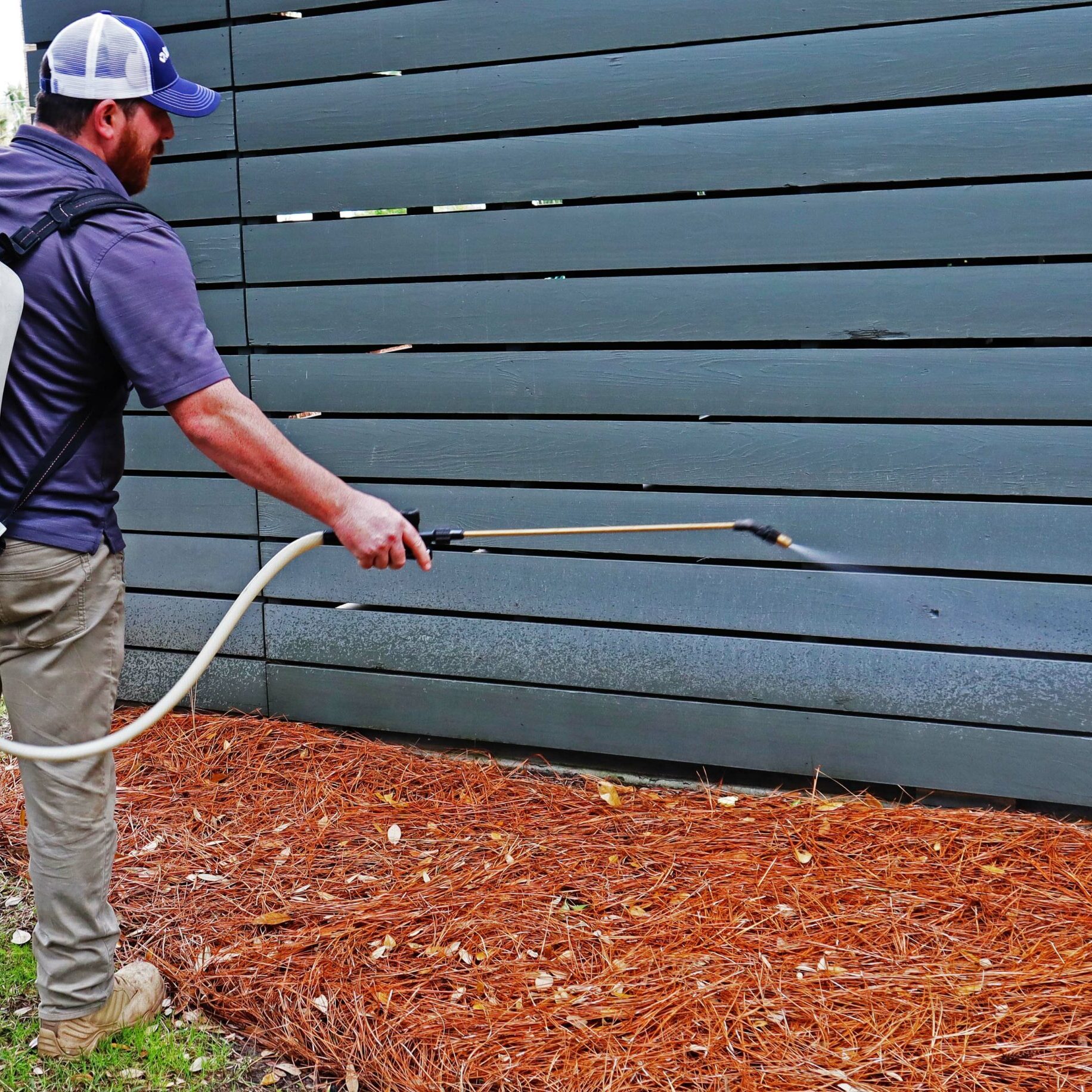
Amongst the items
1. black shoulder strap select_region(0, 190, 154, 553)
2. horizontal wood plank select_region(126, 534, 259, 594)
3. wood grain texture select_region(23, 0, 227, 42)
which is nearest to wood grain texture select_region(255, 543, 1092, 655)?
horizontal wood plank select_region(126, 534, 259, 594)

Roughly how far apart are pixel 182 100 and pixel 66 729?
1.47 m

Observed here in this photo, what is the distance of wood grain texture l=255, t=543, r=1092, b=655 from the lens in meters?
3.30

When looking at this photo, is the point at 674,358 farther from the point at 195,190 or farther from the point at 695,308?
the point at 195,190

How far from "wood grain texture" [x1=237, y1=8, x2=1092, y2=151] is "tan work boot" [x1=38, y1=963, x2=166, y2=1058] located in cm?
277

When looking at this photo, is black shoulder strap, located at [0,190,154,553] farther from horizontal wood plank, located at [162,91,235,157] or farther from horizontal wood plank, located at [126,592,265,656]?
horizontal wood plank, located at [126,592,265,656]

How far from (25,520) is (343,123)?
2.13 metres

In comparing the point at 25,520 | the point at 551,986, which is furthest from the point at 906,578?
the point at 25,520

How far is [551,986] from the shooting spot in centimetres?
265

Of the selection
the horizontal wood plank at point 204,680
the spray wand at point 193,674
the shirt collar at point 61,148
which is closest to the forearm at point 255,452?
the spray wand at point 193,674

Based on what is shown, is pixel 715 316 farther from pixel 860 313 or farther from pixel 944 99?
pixel 944 99

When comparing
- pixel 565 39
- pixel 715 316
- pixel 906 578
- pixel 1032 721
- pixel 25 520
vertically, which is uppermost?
pixel 565 39

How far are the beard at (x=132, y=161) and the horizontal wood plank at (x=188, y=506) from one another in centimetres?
170

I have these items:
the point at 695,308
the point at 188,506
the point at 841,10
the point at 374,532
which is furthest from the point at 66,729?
the point at 841,10

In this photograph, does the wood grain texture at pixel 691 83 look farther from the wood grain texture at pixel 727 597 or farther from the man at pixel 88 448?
the wood grain texture at pixel 727 597
